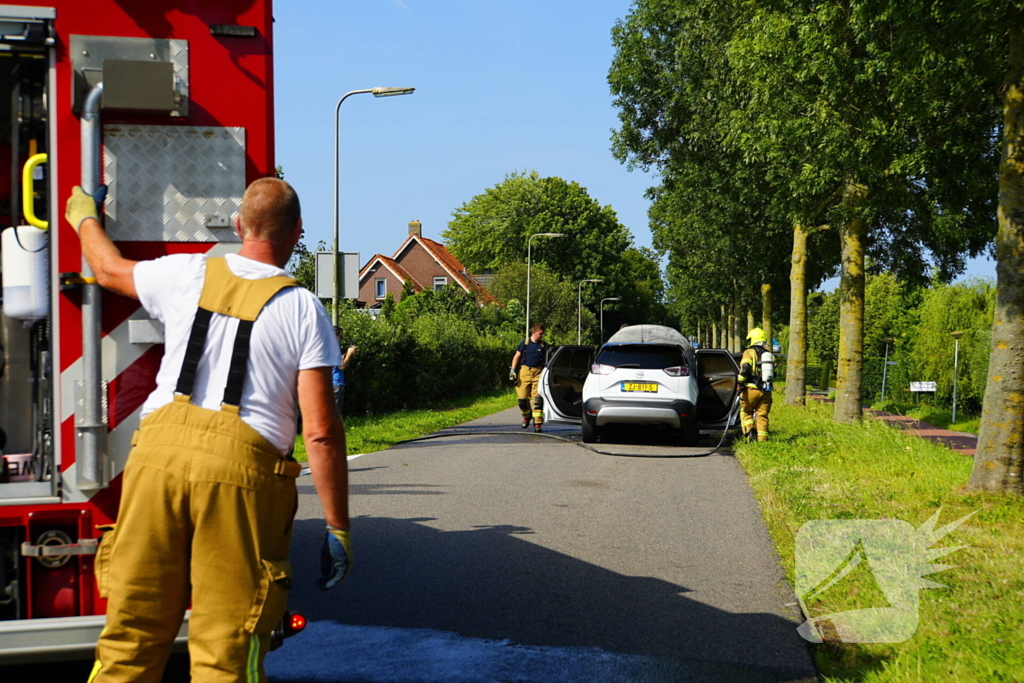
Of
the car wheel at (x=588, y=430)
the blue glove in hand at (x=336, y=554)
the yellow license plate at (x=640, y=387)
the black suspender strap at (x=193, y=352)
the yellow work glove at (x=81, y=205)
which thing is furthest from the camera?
the car wheel at (x=588, y=430)

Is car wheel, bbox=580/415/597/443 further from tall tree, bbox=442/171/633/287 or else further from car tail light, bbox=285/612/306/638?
tall tree, bbox=442/171/633/287

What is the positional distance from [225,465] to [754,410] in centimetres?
1290

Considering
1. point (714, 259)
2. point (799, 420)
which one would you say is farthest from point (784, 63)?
point (714, 259)

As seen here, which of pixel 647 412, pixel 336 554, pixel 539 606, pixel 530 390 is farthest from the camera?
pixel 530 390

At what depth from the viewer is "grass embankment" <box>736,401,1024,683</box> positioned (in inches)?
192

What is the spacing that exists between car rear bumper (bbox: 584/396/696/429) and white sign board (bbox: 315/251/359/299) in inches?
161

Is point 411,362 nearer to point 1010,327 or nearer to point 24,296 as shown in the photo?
point 1010,327

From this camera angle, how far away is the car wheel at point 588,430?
51.1ft

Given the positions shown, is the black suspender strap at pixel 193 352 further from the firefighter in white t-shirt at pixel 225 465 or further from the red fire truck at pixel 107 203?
the red fire truck at pixel 107 203

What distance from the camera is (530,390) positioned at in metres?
18.3

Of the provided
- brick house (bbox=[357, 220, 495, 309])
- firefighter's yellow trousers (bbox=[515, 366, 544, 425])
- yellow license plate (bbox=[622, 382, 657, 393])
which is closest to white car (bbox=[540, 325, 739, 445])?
yellow license plate (bbox=[622, 382, 657, 393])

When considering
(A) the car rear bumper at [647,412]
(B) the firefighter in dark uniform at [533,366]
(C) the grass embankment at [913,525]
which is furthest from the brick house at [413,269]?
(C) the grass embankment at [913,525]

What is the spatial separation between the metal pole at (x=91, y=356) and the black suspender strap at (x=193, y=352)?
2.31 ft

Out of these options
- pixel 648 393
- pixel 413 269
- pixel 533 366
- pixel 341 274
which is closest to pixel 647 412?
pixel 648 393
